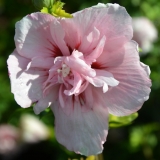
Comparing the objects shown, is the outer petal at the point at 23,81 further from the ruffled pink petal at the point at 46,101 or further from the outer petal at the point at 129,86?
the outer petal at the point at 129,86

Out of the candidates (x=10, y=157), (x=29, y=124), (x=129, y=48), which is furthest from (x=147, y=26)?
(x=129, y=48)

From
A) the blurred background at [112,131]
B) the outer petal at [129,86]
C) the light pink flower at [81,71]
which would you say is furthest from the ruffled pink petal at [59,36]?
the blurred background at [112,131]

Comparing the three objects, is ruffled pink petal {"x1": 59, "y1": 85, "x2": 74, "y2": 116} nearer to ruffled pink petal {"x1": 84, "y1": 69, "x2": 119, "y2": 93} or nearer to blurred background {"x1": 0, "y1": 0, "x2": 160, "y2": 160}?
ruffled pink petal {"x1": 84, "y1": 69, "x2": 119, "y2": 93}

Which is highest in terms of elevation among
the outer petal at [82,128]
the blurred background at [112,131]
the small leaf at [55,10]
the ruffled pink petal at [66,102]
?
the small leaf at [55,10]

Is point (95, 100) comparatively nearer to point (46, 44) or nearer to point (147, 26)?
point (46, 44)

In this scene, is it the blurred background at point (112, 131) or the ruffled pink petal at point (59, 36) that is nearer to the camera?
the ruffled pink petal at point (59, 36)

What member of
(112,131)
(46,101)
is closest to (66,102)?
(46,101)

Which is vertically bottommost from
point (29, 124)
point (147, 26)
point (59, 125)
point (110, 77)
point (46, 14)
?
point (29, 124)
